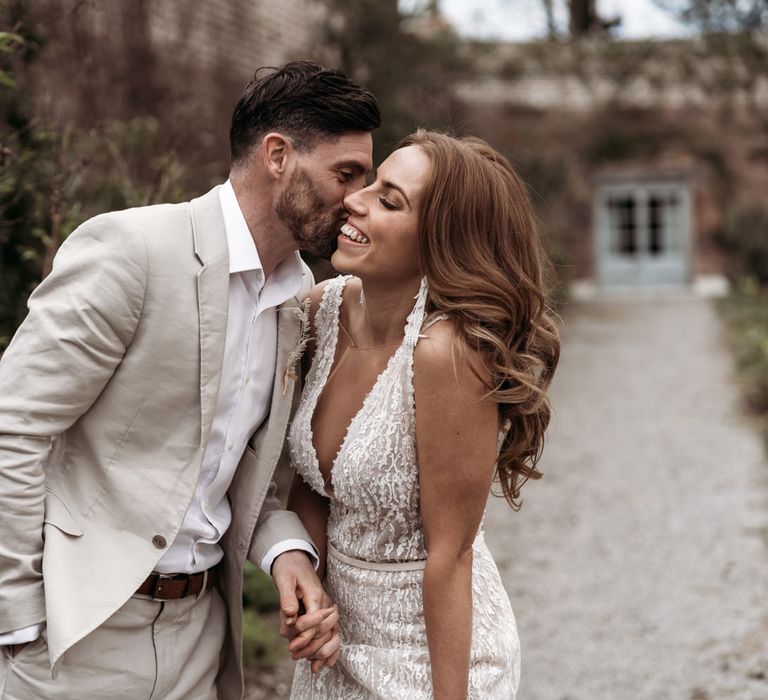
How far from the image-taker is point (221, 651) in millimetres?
2393

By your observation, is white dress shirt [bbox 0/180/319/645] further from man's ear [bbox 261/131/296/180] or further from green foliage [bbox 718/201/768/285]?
green foliage [bbox 718/201/768/285]

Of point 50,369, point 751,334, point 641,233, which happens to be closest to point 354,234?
point 50,369

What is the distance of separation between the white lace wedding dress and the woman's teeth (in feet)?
0.57

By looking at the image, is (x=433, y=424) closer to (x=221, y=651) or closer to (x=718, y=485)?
(x=221, y=651)

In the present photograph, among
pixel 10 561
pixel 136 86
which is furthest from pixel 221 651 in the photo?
pixel 136 86

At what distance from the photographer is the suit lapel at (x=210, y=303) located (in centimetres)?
205

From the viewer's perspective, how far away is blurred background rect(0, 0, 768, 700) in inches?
173

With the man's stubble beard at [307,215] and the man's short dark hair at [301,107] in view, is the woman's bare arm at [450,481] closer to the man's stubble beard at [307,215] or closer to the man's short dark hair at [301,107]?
the man's stubble beard at [307,215]

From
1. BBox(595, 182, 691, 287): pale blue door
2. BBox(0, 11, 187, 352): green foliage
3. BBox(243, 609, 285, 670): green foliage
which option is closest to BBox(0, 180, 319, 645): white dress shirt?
BBox(0, 11, 187, 352): green foliage

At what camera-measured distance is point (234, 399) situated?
218cm

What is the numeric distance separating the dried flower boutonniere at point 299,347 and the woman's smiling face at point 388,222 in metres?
0.26

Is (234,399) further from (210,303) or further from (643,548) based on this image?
(643,548)

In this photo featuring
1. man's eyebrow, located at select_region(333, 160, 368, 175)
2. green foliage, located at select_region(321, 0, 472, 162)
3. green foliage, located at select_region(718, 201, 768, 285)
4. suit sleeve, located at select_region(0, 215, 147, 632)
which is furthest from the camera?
green foliage, located at select_region(718, 201, 768, 285)

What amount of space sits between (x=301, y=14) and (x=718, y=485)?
845cm
